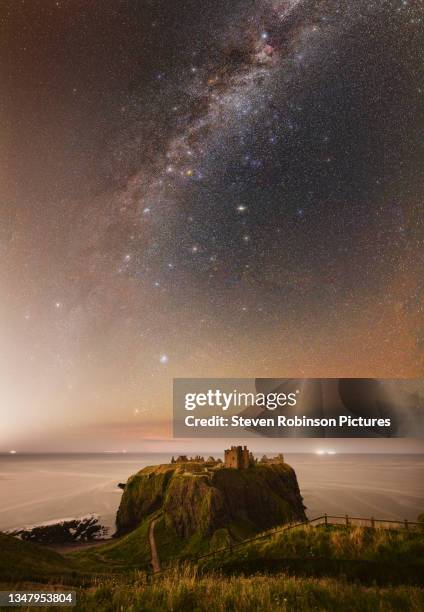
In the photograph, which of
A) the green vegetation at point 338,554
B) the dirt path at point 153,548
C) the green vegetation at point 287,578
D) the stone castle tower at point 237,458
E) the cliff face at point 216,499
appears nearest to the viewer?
the green vegetation at point 287,578

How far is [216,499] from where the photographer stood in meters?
61.2

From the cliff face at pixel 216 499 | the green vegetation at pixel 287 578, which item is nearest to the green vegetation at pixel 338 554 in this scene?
the green vegetation at pixel 287 578

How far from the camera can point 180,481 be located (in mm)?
66125

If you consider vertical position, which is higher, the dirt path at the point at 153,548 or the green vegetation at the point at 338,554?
the green vegetation at the point at 338,554

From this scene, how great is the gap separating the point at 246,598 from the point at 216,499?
54939 millimetres

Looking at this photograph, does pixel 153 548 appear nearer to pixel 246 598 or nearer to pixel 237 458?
pixel 237 458

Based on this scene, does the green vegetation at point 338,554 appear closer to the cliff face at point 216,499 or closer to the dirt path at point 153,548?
the dirt path at point 153,548

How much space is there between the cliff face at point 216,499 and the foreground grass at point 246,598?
5305cm

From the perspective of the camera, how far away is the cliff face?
6178 centimetres

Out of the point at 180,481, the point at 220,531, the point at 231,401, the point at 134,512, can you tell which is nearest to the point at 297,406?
the point at 231,401

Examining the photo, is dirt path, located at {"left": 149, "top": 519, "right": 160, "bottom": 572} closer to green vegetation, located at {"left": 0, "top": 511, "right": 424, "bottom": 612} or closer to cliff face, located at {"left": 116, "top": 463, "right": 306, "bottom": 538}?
cliff face, located at {"left": 116, "top": 463, "right": 306, "bottom": 538}

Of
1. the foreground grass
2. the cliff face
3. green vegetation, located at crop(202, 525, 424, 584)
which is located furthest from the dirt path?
the foreground grass

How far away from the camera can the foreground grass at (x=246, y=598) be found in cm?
992

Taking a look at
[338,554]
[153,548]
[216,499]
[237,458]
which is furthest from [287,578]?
[237,458]
